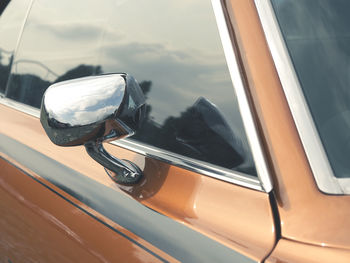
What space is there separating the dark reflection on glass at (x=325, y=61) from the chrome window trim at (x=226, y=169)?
138 millimetres

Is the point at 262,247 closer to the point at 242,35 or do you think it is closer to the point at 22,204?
the point at 242,35

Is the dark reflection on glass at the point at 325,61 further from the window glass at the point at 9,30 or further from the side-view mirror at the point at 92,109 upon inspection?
the window glass at the point at 9,30

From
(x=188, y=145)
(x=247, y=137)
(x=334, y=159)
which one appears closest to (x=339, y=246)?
(x=334, y=159)

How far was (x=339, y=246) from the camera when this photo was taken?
2.73 feet

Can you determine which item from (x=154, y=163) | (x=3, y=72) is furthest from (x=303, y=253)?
(x=3, y=72)

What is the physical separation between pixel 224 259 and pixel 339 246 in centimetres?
23

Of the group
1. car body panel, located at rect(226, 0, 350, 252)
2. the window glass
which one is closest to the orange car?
car body panel, located at rect(226, 0, 350, 252)

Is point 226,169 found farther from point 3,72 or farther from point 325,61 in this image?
point 3,72

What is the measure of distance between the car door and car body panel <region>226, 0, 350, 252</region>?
0.03 meters

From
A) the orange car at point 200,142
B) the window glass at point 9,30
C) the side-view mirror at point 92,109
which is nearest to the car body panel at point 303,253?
the orange car at point 200,142

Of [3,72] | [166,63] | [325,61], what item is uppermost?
[325,61]

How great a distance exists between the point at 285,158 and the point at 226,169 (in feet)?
0.52

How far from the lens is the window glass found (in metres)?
1.92

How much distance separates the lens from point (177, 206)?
41.4 inches
